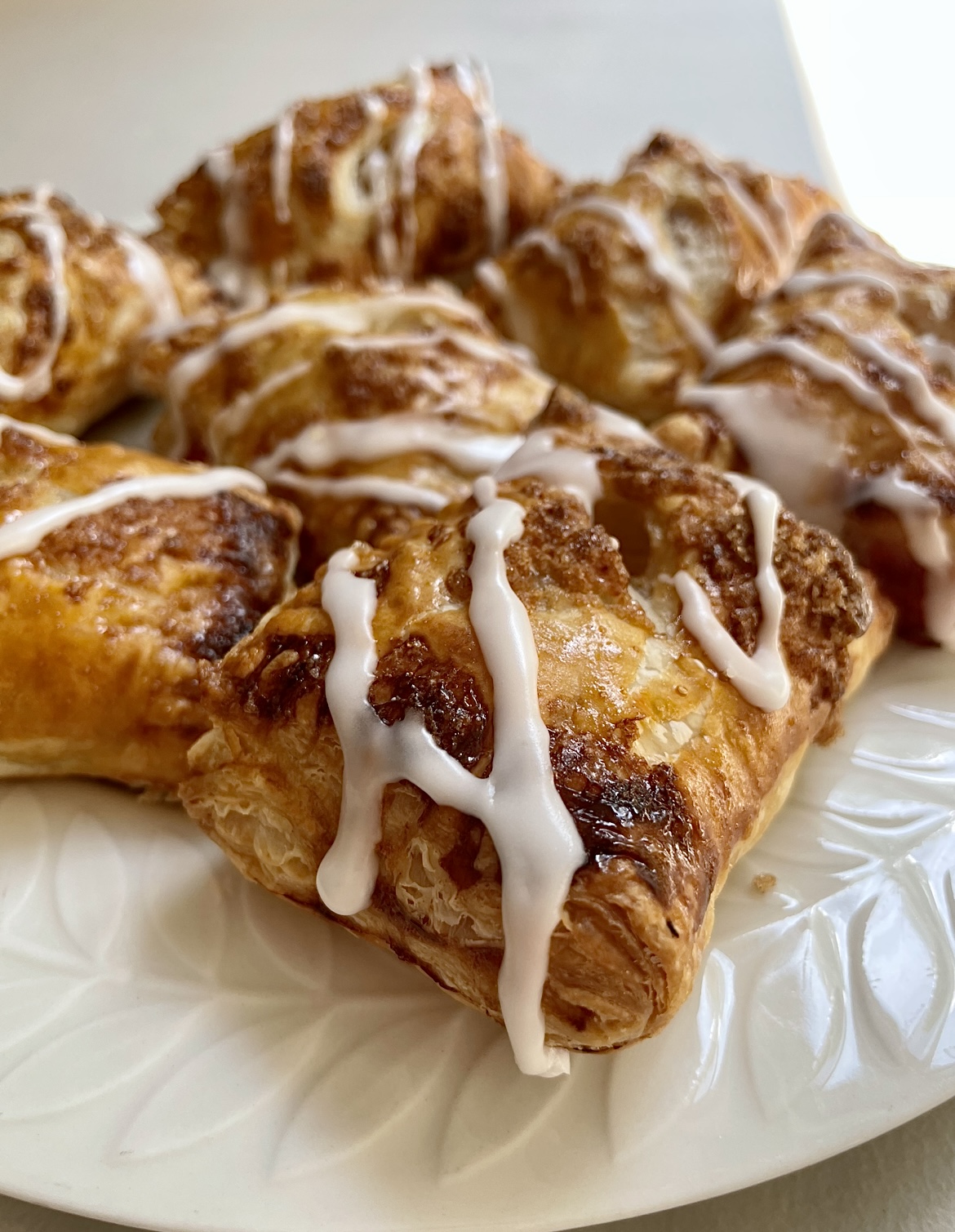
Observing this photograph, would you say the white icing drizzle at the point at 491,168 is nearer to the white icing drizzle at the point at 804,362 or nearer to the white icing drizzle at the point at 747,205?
the white icing drizzle at the point at 747,205

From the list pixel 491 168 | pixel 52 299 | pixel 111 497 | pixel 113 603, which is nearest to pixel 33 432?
pixel 111 497

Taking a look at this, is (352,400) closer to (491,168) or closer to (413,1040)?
(491,168)

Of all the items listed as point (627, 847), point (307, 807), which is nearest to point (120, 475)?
point (307, 807)

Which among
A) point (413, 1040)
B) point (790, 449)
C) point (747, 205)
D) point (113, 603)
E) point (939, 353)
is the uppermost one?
point (747, 205)

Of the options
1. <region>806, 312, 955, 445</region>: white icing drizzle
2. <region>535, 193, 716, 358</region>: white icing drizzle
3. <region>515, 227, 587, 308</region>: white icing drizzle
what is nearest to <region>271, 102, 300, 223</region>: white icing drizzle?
<region>515, 227, 587, 308</region>: white icing drizzle

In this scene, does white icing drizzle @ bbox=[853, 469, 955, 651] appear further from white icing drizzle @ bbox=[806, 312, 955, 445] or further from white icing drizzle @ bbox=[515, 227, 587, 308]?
white icing drizzle @ bbox=[515, 227, 587, 308]
